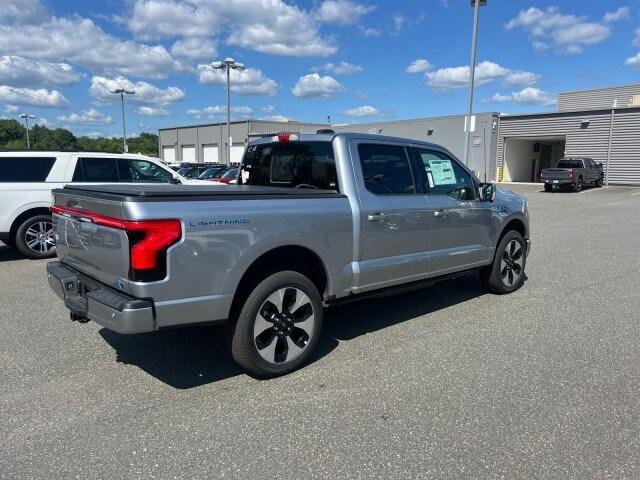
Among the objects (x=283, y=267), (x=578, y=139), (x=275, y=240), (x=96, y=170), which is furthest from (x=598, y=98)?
(x=275, y=240)

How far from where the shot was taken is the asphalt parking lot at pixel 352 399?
281 centimetres

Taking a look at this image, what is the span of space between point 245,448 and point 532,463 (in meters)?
1.65

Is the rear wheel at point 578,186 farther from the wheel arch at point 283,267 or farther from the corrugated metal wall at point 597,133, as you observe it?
the wheel arch at point 283,267

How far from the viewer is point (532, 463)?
2.81m

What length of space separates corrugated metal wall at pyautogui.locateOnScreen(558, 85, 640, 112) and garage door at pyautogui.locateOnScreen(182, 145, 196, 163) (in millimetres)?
47467

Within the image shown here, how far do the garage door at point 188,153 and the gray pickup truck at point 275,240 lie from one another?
68845 mm

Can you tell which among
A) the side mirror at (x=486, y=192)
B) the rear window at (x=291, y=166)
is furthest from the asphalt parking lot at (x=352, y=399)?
the rear window at (x=291, y=166)

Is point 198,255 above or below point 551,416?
above

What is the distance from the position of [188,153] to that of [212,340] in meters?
71.6

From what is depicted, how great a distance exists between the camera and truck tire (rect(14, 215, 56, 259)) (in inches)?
329

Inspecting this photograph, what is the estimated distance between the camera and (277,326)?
12.6 feet

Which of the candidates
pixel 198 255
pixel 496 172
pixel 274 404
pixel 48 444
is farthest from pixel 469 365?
pixel 496 172

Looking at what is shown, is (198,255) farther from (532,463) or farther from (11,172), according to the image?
(11,172)

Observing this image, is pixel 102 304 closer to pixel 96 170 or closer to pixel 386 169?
pixel 386 169
